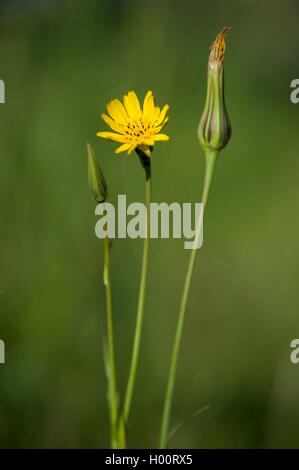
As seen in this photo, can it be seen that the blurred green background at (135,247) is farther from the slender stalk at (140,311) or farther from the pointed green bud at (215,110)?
the pointed green bud at (215,110)

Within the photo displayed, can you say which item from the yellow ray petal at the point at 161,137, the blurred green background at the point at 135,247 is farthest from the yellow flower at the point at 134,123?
the blurred green background at the point at 135,247

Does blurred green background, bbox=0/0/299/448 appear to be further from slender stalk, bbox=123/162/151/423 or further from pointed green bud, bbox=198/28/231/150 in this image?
pointed green bud, bbox=198/28/231/150

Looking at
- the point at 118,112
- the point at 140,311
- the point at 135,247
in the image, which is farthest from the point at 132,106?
the point at 135,247

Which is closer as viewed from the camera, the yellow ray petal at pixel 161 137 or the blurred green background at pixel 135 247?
the yellow ray petal at pixel 161 137

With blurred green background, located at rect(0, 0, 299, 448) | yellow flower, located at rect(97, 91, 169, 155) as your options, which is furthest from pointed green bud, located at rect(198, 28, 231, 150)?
blurred green background, located at rect(0, 0, 299, 448)

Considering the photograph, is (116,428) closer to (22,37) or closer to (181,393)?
(181,393)

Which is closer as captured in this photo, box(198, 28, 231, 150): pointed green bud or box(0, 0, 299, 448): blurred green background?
box(198, 28, 231, 150): pointed green bud
